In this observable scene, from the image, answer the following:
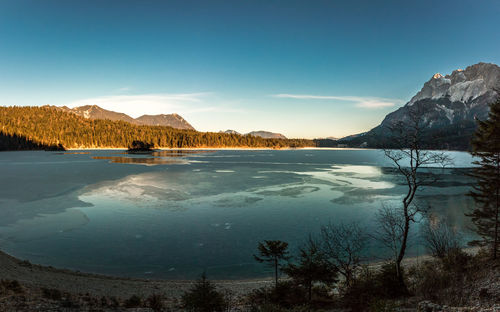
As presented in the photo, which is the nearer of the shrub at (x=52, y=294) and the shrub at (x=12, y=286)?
the shrub at (x=52, y=294)

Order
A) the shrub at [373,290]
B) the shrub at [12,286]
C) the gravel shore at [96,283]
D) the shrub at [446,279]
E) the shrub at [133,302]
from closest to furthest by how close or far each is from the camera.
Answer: the shrub at [446,279] < the shrub at [373,290] < the shrub at [133,302] < the shrub at [12,286] < the gravel shore at [96,283]

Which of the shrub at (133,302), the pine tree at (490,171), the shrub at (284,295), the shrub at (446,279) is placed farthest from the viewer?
the pine tree at (490,171)

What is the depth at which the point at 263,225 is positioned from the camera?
79.5 feet

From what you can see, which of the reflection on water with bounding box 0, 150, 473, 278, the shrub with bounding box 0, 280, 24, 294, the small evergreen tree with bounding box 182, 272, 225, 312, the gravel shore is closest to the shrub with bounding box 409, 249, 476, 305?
the reflection on water with bounding box 0, 150, 473, 278

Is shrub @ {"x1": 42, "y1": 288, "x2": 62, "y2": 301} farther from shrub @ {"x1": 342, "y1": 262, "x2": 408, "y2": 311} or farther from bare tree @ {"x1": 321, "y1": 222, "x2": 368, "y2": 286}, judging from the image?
shrub @ {"x1": 342, "y1": 262, "x2": 408, "y2": 311}

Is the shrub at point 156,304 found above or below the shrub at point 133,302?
above

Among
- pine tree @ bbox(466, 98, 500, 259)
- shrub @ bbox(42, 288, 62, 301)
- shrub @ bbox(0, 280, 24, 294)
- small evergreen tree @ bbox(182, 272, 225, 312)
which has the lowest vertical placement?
shrub @ bbox(42, 288, 62, 301)

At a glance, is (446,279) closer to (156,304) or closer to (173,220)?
(156,304)

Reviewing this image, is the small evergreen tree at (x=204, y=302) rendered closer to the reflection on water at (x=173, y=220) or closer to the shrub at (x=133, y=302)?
the shrub at (x=133, y=302)

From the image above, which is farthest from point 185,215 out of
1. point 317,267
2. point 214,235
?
point 317,267

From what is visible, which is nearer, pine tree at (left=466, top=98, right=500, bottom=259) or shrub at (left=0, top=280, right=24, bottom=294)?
shrub at (left=0, top=280, right=24, bottom=294)

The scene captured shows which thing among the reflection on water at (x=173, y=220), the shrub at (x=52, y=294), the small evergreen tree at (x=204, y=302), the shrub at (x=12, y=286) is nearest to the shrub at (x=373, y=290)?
the small evergreen tree at (x=204, y=302)

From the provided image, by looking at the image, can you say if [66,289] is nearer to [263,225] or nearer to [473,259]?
[263,225]

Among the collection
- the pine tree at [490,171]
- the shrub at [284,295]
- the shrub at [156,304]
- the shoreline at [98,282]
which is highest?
the pine tree at [490,171]
